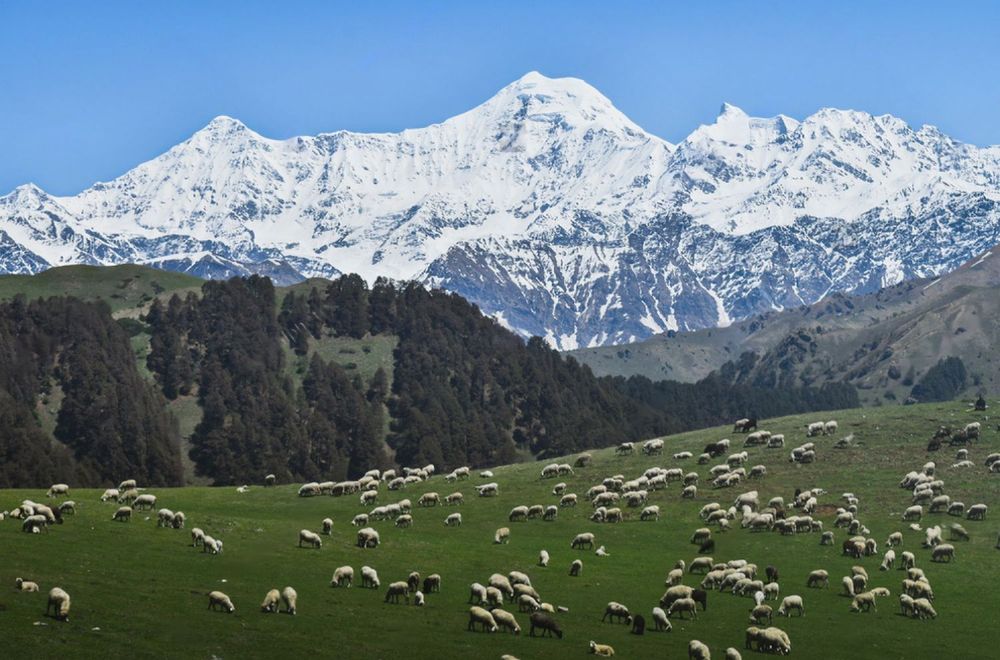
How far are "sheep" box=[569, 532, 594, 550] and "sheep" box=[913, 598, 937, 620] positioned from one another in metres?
25.4

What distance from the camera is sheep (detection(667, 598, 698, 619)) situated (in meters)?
67.9

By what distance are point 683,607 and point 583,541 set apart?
2436 cm

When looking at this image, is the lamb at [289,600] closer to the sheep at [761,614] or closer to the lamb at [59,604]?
the lamb at [59,604]

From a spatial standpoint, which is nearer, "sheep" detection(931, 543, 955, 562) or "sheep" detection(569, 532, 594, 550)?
"sheep" detection(931, 543, 955, 562)

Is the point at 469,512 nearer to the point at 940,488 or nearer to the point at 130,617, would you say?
the point at 940,488

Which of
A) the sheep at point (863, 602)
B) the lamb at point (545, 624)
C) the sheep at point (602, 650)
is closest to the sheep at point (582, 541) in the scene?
the sheep at point (863, 602)

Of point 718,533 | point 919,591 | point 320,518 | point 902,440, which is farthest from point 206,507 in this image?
point 902,440

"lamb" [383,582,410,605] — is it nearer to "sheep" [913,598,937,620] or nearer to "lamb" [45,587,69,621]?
"lamb" [45,587,69,621]

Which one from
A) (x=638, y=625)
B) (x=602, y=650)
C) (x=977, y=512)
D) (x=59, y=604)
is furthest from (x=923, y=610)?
(x=59, y=604)

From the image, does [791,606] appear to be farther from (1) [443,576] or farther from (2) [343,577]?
(2) [343,577]

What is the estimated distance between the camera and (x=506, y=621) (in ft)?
201

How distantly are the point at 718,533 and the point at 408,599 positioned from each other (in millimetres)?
36574

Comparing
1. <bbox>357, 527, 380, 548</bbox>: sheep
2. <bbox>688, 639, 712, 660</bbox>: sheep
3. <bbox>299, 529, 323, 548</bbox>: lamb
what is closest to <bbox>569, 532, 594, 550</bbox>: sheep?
<bbox>357, 527, 380, 548</bbox>: sheep

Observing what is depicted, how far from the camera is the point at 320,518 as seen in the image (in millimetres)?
106062
